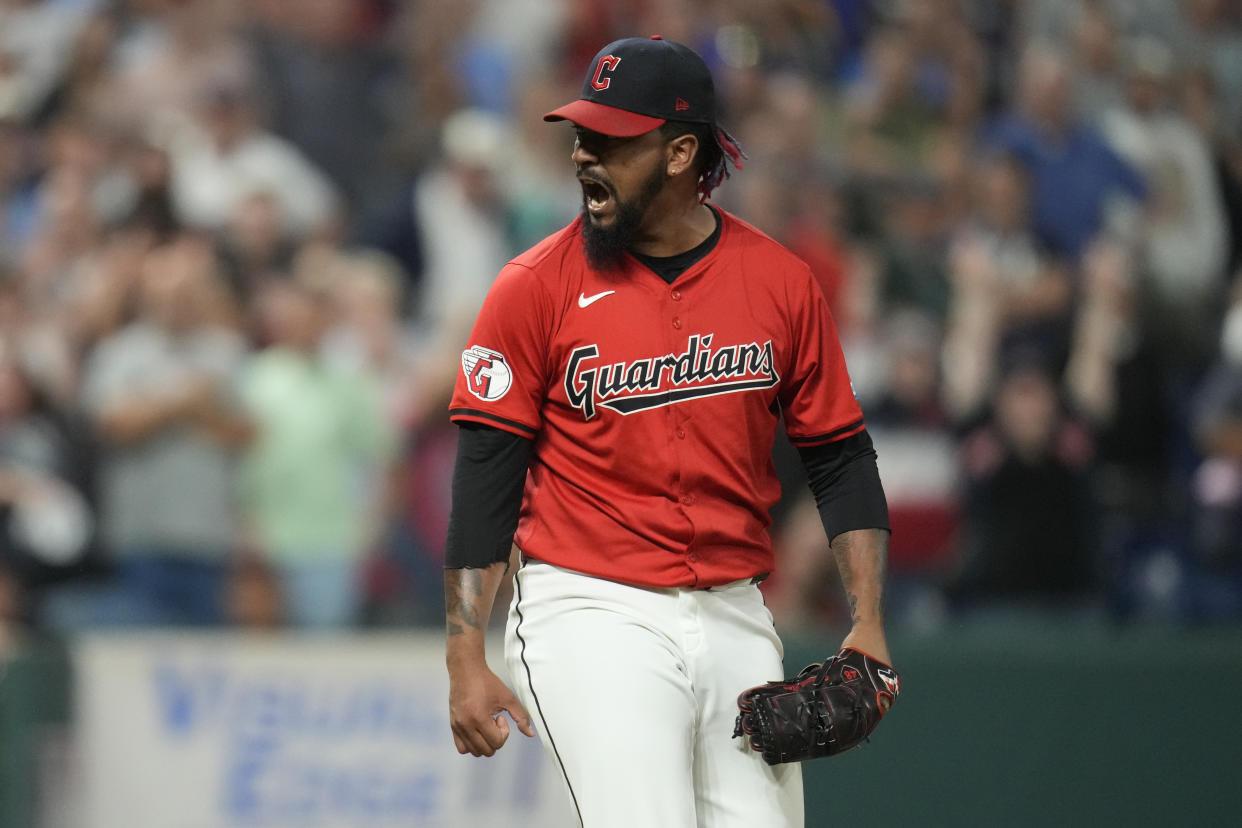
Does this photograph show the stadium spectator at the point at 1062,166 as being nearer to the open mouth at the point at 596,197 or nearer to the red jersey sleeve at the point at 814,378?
the red jersey sleeve at the point at 814,378

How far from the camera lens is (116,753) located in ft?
19.0

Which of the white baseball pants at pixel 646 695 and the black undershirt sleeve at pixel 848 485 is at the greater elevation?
the black undershirt sleeve at pixel 848 485

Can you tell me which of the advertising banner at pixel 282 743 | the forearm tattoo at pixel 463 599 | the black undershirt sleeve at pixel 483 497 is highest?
the black undershirt sleeve at pixel 483 497

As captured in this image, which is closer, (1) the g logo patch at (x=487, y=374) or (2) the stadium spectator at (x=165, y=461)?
(1) the g logo patch at (x=487, y=374)

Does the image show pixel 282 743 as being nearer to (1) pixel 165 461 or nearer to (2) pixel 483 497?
(1) pixel 165 461

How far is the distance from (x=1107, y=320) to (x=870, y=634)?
500cm

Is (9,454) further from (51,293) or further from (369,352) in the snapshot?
(369,352)

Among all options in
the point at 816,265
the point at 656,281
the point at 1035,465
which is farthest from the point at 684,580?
the point at 816,265

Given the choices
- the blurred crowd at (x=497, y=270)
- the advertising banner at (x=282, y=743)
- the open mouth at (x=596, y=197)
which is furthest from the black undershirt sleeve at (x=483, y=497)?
the blurred crowd at (x=497, y=270)

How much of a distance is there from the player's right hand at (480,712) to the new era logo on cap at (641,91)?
1037 mm

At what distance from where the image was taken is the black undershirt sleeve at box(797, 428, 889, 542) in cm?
315

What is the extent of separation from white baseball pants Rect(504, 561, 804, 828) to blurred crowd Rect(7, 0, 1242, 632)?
10.7 ft

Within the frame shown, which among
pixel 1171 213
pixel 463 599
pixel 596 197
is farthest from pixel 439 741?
pixel 1171 213

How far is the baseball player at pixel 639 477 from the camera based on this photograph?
296cm
